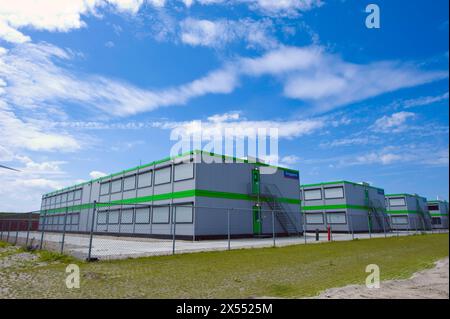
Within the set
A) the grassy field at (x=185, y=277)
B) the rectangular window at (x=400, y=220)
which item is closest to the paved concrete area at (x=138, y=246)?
the grassy field at (x=185, y=277)

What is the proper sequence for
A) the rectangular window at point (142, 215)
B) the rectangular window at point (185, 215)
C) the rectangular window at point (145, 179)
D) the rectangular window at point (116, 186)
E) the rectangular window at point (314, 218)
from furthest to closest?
the rectangular window at point (314, 218), the rectangular window at point (116, 186), the rectangular window at point (145, 179), the rectangular window at point (142, 215), the rectangular window at point (185, 215)

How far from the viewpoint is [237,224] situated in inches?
1036

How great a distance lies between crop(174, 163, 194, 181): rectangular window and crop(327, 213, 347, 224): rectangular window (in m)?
26.2

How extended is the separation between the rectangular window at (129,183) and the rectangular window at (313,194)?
27475mm

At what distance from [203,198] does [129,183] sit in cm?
1258

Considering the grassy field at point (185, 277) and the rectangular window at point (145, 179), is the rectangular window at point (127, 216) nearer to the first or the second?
the rectangular window at point (145, 179)

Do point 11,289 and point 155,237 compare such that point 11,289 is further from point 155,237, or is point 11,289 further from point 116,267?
point 155,237

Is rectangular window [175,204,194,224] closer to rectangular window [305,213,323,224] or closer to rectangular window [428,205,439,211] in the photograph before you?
rectangular window [305,213,323,224]

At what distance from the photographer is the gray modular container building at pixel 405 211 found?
185 feet

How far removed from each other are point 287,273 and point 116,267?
18.0ft

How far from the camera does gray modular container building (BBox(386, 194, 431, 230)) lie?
2226 inches
